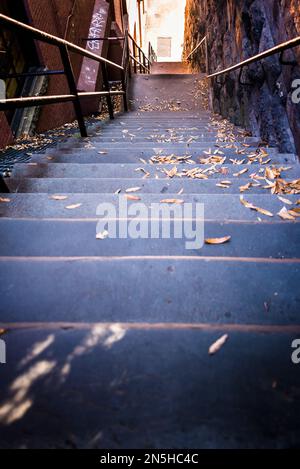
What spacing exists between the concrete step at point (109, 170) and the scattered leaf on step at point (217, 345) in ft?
5.86

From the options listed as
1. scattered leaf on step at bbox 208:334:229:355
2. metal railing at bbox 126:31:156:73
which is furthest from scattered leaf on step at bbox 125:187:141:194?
metal railing at bbox 126:31:156:73

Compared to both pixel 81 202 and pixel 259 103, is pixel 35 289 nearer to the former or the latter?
pixel 81 202

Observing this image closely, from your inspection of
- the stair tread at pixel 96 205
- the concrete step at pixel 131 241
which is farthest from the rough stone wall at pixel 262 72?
the concrete step at pixel 131 241

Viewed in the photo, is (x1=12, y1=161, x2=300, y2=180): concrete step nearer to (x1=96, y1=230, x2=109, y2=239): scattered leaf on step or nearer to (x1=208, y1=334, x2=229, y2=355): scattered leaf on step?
(x1=96, y1=230, x2=109, y2=239): scattered leaf on step

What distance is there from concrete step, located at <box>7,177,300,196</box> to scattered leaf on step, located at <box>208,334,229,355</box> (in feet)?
4.58

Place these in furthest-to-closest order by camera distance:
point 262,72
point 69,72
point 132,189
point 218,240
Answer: point 262,72, point 69,72, point 132,189, point 218,240

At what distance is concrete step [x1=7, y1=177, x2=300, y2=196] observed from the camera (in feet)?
7.31

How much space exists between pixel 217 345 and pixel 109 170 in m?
2.11

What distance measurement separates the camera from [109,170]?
106 inches

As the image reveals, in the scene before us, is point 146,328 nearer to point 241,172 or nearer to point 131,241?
point 131,241

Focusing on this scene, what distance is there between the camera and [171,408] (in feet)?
2.72

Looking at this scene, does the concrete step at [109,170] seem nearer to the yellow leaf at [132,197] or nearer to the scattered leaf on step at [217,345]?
the yellow leaf at [132,197]

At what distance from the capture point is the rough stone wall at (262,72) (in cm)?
300

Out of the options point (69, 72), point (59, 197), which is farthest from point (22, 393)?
point (69, 72)
